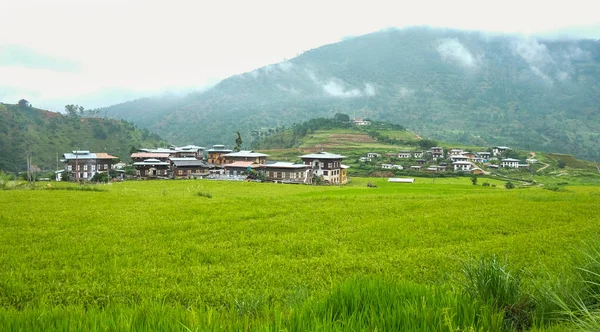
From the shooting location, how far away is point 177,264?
6059 millimetres

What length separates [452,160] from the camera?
6156 centimetres

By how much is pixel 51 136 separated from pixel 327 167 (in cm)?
5389

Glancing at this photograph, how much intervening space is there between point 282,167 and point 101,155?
2708cm

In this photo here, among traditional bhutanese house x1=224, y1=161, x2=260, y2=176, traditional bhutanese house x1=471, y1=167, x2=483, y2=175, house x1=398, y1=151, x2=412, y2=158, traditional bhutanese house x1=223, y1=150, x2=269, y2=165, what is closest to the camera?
traditional bhutanese house x1=224, y1=161, x2=260, y2=176

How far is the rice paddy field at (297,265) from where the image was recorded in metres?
→ 2.91

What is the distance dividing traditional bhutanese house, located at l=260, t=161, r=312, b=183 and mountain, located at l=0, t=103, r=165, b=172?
37.4 m

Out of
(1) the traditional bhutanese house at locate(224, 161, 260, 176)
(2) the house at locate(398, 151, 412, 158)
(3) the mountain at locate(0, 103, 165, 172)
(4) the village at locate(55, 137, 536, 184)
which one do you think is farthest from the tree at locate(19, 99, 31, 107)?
(2) the house at locate(398, 151, 412, 158)

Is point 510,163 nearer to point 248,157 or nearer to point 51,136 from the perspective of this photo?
point 248,157

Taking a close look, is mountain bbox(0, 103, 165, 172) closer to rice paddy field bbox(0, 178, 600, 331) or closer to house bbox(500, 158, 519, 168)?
rice paddy field bbox(0, 178, 600, 331)

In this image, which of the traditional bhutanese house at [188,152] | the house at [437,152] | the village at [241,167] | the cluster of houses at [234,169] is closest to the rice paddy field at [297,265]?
the cluster of houses at [234,169]

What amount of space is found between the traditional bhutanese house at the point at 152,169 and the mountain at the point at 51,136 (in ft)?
64.4

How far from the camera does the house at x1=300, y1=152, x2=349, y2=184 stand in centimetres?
4766

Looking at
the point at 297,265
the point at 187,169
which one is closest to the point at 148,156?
the point at 187,169

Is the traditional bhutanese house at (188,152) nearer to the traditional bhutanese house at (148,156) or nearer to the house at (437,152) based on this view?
the traditional bhutanese house at (148,156)
